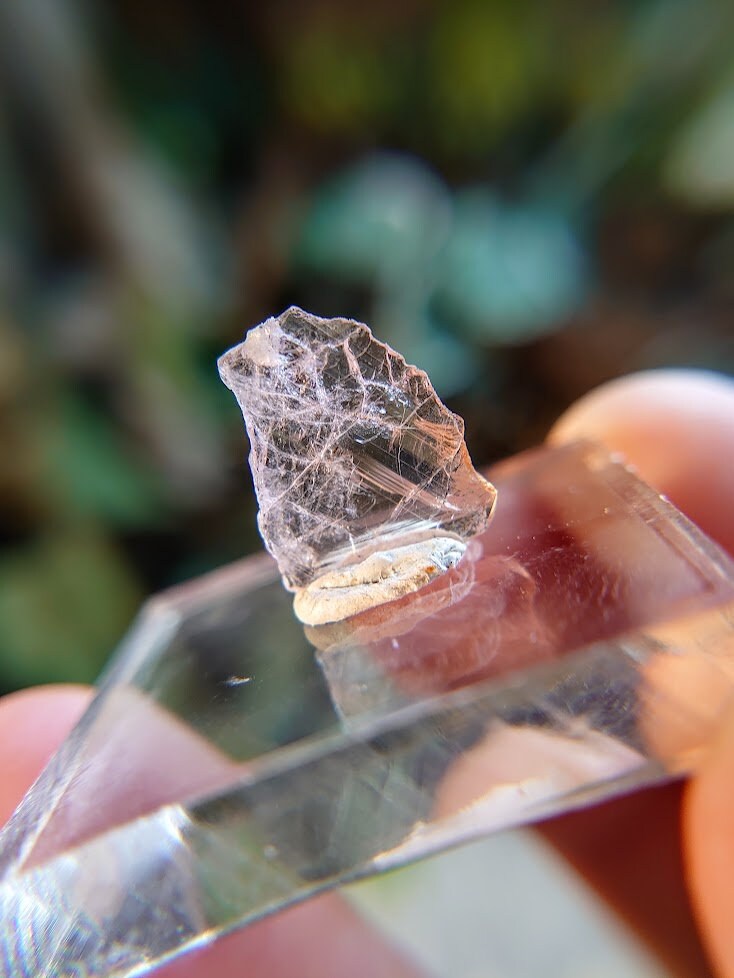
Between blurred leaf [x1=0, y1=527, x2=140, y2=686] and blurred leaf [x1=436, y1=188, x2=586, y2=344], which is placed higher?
blurred leaf [x1=436, y1=188, x2=586, y2=344]

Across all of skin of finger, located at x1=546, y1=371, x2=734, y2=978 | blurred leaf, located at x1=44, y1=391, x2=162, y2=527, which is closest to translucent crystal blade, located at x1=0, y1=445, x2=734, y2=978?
skin of finger, located at x1=546, y1=371, x2=734, y2=978

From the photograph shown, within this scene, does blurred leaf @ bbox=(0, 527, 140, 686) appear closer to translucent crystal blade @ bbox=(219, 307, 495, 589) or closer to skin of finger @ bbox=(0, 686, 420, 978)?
skin of finger @ bbox=(0, 686, 420, 978)

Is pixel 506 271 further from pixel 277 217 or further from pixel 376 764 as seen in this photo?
pixel 376 764

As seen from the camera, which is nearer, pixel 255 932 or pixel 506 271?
pixel 255 932

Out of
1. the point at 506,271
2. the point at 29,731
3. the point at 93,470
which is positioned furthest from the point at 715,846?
the point at 93,470

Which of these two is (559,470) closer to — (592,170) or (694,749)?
(694,749)
